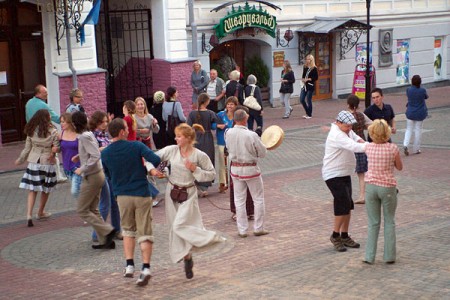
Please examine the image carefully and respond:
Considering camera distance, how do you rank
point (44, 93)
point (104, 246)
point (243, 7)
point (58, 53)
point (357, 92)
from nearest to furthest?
point (104, 246), point (44, 93), point (58, 53), point (243, 7), point (357, 92)

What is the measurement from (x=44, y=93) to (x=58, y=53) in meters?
5.44

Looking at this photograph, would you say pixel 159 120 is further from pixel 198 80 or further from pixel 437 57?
pixel 437 57

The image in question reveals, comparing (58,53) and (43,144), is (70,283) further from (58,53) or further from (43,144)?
(58,53)

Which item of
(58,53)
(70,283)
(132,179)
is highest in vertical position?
(58,53)

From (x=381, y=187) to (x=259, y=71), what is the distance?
1660 centimetres

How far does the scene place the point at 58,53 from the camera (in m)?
19.1

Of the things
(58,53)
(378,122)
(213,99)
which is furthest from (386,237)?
(58,53)

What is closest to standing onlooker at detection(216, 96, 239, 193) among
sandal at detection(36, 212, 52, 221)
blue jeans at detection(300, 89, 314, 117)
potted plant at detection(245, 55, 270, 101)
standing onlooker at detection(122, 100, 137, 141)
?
standing onlooker at detection(122, 100, 137, 141)

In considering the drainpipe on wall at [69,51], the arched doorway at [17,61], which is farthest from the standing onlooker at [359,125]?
the arched doorway at [17,61]

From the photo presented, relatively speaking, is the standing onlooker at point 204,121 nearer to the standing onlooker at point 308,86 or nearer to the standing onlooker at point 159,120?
the standing onlooker at point 159,120

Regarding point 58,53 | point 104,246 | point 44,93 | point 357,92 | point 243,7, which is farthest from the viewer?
point 357,92

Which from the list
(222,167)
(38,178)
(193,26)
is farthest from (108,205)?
(193,26)

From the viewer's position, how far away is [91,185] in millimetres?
10148

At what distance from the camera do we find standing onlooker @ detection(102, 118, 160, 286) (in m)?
8.70
